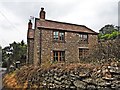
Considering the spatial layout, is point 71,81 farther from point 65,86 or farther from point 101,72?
point 101,72

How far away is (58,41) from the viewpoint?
73.6 feet

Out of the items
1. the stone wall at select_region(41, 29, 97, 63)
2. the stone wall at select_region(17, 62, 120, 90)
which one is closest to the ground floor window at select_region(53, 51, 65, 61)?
the stone wall at select_region(41, 29, 97, 63)

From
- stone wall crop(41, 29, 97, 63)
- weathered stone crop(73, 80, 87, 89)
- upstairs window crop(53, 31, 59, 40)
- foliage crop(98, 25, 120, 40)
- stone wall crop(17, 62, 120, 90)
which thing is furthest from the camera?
foliage crop(98, 25, 120, 40)

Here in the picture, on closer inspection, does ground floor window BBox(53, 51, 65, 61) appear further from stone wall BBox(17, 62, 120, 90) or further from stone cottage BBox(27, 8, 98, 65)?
stone wall BBox(17, 62, 120, 90)

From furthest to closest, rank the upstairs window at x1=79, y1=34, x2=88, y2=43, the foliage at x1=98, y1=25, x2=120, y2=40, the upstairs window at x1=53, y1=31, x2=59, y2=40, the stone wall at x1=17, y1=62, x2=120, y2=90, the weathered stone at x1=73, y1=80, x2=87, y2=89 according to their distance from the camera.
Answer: the foliage at x1=98, y1=25, x2=120, y2=40, the upstairs window at x1=79, y1=34, x2=88, y2=43, the upstairs window at x1=53, y1=31, x2=59, y2=40, the weathered stone at x1=73, y1=80, x2=87, y2=89, the stone wall at x1=17, y1=62, x2=120, y2=90

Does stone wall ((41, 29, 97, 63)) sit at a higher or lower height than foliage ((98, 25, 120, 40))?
lower

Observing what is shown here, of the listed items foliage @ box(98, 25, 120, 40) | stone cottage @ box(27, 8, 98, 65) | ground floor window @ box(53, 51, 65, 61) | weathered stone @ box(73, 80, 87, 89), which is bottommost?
weathered stone @ box(73, 80, 87, 89)

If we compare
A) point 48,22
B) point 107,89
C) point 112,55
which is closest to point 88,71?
point 107,89

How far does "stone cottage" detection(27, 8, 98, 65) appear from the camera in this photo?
843 inches

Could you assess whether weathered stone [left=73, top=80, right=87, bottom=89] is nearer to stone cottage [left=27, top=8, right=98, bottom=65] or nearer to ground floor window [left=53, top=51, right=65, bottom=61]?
stone cottage [left=27, top=8, right=98, bottom=65]

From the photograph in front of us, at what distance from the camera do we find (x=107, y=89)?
34.6 ft

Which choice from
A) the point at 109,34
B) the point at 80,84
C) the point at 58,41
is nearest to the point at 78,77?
the point at 80,84

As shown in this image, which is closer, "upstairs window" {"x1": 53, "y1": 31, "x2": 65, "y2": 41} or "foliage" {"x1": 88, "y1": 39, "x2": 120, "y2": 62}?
"foliage" {"x1": 88, "y1": 39, "x2": 120, "y2": 62}

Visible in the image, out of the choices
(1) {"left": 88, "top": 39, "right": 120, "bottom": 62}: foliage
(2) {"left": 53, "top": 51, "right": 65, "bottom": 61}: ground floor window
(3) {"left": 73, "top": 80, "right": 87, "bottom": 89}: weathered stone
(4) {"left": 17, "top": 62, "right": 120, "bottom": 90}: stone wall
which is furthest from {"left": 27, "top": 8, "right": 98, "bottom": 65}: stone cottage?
(3) {"left": 73, "top": 80, "right": 87, "bottom": 89}: weathered stone
